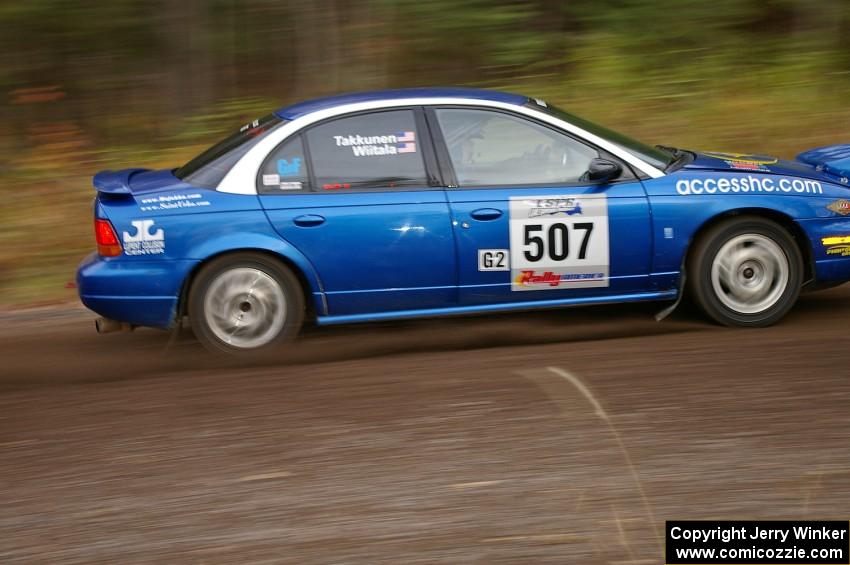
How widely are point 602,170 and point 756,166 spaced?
1164 mm

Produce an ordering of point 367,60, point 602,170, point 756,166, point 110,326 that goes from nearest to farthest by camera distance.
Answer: point 602,170, point 110,326, point 756,166, point 367,60

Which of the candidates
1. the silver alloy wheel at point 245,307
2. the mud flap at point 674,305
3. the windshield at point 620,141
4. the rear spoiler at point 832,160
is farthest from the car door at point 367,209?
the rear spoiler at point 832,160

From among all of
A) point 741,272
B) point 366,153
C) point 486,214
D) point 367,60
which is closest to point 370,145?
point 366,153

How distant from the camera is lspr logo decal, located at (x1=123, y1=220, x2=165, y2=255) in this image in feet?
20.4

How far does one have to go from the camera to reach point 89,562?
395cm

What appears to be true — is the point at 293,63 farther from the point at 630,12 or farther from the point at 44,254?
the point at 44,254

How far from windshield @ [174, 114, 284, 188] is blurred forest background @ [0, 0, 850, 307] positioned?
15.9 feet

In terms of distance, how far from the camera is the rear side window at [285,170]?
6.32 m

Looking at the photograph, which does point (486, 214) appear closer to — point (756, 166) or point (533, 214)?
point (533, 214)

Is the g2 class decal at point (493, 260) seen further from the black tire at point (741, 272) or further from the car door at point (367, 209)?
the black tire at point (741, 272)

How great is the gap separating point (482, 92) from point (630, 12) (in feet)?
23.0

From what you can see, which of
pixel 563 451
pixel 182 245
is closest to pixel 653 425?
pixel 563 451

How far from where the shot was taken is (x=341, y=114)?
639 cm

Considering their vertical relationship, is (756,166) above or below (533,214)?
above
